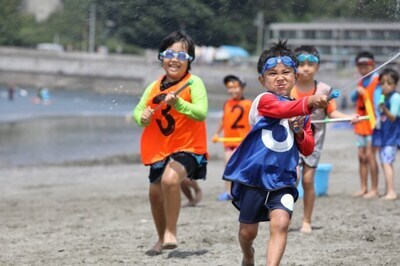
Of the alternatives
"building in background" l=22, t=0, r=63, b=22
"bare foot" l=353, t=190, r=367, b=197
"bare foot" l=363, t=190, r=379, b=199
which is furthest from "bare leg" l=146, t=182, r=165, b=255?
"building in background" l=22, t=0, r=63, b=22

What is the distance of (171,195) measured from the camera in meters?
6.39

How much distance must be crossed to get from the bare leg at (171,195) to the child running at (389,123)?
172 inches

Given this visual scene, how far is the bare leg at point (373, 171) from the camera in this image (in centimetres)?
1050

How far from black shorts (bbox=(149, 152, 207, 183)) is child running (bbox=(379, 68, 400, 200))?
4115 millimetres

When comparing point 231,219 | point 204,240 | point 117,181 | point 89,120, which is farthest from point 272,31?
point 89,120

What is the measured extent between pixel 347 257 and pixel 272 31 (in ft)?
36.2

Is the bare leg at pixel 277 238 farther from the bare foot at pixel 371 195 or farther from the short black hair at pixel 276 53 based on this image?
the bare foot at pixel 371 195

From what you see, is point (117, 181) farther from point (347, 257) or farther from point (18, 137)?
point (18, 137)

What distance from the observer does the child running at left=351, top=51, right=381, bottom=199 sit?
395 inches

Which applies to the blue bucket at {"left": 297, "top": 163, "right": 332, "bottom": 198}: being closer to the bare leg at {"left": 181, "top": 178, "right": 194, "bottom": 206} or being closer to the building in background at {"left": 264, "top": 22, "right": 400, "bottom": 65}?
the building in background at {"left": 264, "top": 22, "right": 400, "bottom": 65}

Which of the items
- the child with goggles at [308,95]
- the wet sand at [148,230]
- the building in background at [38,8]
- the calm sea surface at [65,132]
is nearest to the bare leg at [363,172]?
the wet sand at [148,230]

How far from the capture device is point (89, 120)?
33125 millimetres

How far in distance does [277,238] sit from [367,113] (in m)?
5.24

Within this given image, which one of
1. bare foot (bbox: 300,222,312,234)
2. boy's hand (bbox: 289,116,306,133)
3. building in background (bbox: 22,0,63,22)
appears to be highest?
building in background (bbox: 22,0,63,22)
